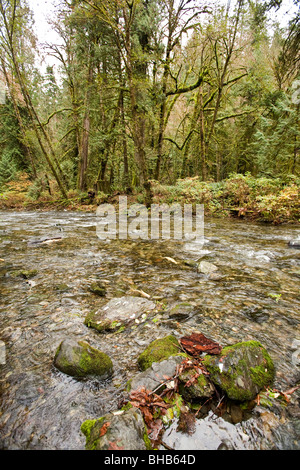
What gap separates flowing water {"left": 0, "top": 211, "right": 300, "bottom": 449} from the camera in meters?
1.30

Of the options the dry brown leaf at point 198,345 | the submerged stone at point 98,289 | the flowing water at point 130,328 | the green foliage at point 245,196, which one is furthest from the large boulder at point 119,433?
the green foliage at point 245,196

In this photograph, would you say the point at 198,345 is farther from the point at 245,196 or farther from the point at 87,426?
the point at 245,196

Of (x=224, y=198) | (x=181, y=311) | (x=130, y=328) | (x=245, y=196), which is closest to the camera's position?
(x=130, y=328)

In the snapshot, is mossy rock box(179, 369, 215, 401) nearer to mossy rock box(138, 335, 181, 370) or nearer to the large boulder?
mossy rock box(138, 335, 181, 370)

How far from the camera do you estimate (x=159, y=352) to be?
175cm

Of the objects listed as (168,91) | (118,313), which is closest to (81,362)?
(118,313)

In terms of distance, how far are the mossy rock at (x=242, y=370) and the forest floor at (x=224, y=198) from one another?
6.70m

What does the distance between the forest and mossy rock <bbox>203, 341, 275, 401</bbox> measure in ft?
23.5

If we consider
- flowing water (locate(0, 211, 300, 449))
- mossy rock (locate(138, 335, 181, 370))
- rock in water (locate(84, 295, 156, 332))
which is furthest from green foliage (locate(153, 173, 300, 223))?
mossy rock (locate(138, 335, 181, 370))

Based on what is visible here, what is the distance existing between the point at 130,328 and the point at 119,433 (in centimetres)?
116

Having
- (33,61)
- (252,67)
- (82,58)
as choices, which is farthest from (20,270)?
(33,61)

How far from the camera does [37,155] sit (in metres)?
20.9

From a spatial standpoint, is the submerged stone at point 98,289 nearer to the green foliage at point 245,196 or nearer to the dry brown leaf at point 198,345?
the dry brown leaf at point 198,345
